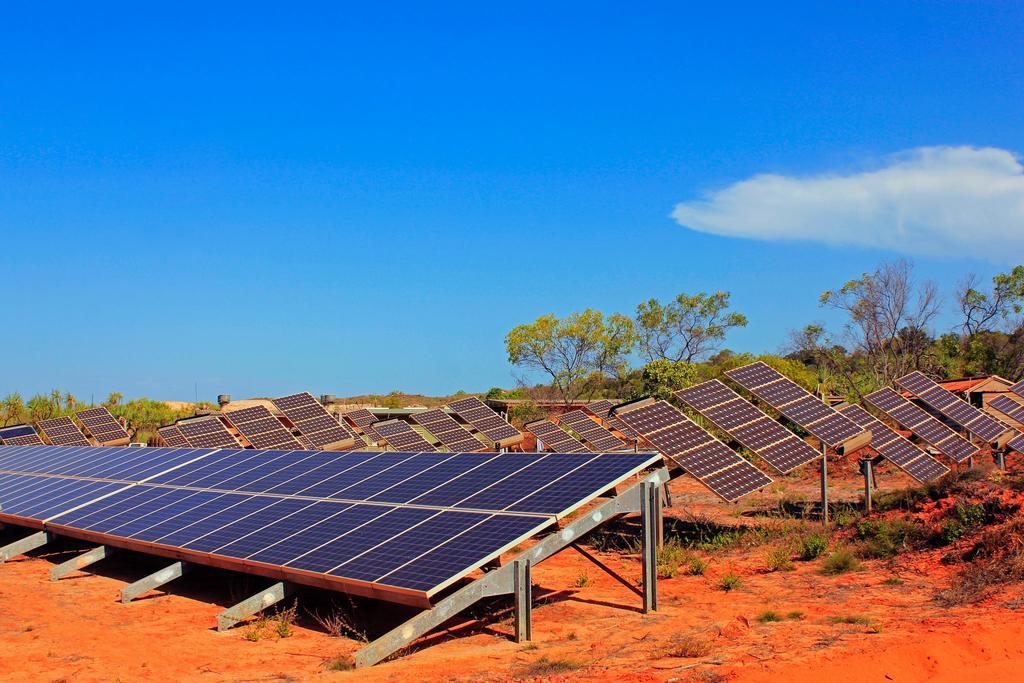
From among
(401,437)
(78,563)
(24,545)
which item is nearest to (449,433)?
(401,437)

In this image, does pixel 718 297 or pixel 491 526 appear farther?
pixel 718 297

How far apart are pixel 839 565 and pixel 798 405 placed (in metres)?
6.39

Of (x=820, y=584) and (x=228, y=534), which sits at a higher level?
(x=228, y=534)

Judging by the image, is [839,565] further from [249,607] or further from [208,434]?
[208,434]

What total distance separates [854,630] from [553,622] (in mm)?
3973

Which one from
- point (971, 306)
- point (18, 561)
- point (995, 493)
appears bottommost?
point (18, 561)

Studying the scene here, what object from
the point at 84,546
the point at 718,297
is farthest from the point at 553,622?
the point at 718,297

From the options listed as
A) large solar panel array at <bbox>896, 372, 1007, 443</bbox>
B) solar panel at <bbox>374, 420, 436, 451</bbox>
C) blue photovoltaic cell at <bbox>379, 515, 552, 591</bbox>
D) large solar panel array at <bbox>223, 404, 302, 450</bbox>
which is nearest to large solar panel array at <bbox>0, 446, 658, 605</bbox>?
blue photovoltaic cell at <bbox>379, 515, 552, 591</bbox>

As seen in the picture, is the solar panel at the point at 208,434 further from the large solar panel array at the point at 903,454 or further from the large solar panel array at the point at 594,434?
the large solar panel array at the point at 903,454

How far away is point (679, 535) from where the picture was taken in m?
18.9

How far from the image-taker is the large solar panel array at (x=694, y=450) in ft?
56.6

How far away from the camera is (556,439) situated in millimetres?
28375

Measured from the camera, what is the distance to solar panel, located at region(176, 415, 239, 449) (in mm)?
29970

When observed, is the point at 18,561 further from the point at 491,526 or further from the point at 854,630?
the point at 854,630
